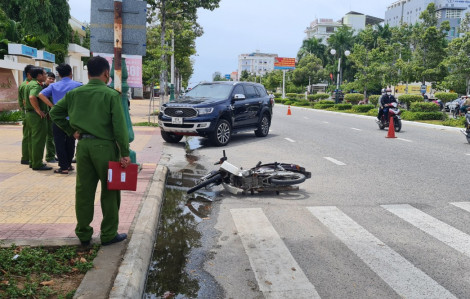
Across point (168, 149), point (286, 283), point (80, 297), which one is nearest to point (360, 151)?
point (168, 149)

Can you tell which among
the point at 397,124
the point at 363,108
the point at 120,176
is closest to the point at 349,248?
the point at 120,176

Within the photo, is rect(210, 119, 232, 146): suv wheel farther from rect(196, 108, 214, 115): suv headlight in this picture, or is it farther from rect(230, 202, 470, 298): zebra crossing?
rect(230, 202, 470, 298): zebra crossing

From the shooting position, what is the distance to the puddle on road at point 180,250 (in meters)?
3.98

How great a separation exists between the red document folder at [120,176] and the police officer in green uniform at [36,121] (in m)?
4.58

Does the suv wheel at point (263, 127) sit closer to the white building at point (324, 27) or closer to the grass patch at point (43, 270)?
the grass patch at point (43, 270)

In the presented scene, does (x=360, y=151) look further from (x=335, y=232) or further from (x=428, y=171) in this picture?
(x=335, y=232)

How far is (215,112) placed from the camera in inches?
520

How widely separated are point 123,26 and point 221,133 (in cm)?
624

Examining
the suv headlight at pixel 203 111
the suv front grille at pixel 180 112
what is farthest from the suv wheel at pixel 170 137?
the suv headlight at pixel 203 111

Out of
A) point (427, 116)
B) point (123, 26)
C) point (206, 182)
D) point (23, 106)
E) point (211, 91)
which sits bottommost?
point (206, 182)

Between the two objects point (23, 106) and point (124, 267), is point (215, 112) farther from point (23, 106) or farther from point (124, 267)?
point (124, 267)

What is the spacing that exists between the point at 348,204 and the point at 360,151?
19.9 ft

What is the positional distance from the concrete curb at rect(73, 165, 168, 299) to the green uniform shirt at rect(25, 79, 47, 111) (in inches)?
151

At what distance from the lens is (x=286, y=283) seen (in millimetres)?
4051
